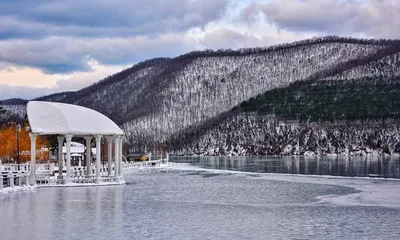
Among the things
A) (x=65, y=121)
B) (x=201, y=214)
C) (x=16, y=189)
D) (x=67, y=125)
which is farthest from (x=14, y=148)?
(x=201, y=214)

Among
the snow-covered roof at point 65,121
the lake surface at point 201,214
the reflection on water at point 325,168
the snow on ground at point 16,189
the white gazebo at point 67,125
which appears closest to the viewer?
the lake surface at point 201,214

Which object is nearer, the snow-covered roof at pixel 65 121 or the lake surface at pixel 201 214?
the lake surface at pixel 201 214

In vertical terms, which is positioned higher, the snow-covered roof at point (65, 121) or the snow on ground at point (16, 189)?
the snow-covered roof at point (65, 121)

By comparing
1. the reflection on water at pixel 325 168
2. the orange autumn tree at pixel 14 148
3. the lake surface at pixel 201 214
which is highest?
the orange autumn tree at pixel 14 148

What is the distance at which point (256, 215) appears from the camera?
28.7 metres

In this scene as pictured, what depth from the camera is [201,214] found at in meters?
29.3

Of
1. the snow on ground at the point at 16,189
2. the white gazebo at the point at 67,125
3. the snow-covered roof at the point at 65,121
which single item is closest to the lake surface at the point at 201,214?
the snow on ground at the point at 16,189

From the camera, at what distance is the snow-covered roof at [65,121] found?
158 ft

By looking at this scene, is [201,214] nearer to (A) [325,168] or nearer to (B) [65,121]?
(B) [65,121]

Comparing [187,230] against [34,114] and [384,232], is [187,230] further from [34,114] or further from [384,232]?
[34,114]

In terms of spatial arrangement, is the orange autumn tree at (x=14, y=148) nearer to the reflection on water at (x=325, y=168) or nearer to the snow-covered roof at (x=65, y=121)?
the reflection on water at (x=325, y=168)

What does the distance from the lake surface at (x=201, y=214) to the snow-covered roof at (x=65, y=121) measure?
231 inches

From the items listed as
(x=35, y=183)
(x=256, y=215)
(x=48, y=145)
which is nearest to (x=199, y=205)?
(x=256, y=215)

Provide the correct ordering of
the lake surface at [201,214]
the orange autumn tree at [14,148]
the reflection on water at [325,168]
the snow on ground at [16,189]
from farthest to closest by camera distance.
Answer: the orange autumn tree at [14,148] → the reflection on water at [325,168] → the snow on ground at [16,189] → the lake surface at [201,214]
